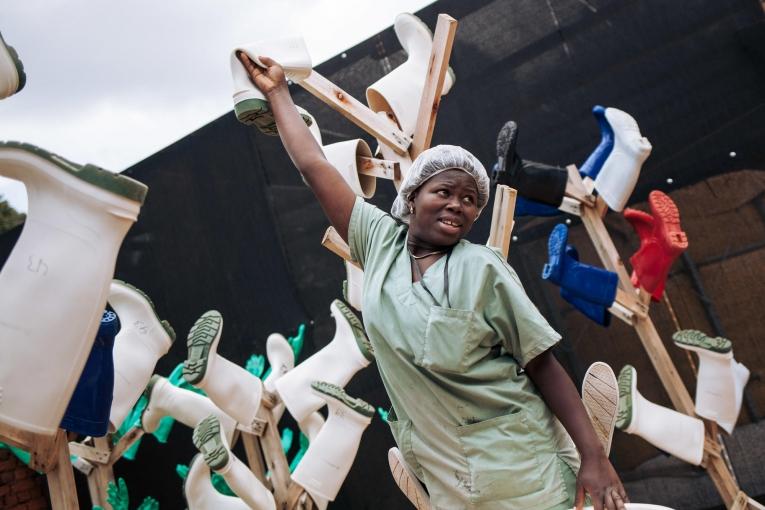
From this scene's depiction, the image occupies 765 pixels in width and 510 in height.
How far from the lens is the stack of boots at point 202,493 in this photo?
1.78 m

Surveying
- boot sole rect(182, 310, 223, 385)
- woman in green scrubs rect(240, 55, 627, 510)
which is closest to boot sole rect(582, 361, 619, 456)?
woman in green scrubs rect(240, 55, 627, 510)

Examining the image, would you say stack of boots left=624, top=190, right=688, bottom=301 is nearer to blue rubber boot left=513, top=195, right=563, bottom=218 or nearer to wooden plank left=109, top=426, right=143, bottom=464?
blue rubber boot left=513, top=195, right=563, bottom=218

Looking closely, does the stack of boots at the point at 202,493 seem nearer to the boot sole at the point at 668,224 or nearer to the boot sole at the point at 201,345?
the boot sole at the point at 201,345

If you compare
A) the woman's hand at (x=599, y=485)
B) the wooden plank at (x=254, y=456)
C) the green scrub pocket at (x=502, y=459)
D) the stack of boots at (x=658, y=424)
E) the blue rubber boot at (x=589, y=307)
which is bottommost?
the stack of boots at (x=658, y=424)

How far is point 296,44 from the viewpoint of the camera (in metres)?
1.25

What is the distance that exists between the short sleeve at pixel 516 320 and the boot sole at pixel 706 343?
1145 millimetres

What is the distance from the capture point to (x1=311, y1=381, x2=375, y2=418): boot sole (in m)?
1.82

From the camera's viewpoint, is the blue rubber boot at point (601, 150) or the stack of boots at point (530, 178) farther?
the blue rubber boot at point (601, 150)

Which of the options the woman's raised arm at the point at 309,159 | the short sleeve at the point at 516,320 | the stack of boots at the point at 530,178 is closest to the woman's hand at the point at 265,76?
the woman's raised arm at the point at 309,159

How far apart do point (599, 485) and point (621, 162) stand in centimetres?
132

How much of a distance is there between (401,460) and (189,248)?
2613 mm

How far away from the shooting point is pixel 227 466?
1691 millimetres

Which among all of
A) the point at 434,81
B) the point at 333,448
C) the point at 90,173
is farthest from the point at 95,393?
the point at 434,81

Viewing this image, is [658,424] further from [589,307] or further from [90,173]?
[90,173]
